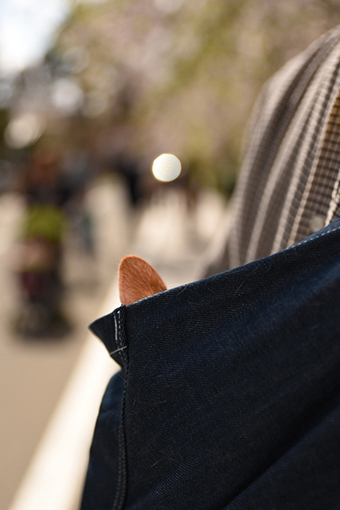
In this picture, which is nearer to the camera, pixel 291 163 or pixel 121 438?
pixel 121 438

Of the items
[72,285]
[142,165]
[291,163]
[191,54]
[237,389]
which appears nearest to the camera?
[237,389]

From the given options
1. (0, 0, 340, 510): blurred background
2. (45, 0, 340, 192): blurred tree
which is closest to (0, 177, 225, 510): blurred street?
(0, 0, 340, 510): blurred background

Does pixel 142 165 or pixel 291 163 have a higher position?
pixel 142 165

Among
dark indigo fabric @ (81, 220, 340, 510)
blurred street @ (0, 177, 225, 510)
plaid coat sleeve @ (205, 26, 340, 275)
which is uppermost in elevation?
blurred street @ (0, 177, 225, 510)

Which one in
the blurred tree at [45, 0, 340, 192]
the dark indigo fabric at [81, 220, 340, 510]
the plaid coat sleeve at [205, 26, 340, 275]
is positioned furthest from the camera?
the blurred tree at [45, 0, 340, 192]

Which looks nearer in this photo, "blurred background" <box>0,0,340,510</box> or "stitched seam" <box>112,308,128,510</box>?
"stitched seam" <box>112,308,128,510</box>

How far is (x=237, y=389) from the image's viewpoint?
0.42 meters

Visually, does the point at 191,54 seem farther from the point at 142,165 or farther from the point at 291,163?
the point at 142,165

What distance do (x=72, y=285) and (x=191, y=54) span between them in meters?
2.84

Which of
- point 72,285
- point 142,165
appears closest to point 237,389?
point 72,285

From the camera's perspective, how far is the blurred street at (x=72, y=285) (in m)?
2.42

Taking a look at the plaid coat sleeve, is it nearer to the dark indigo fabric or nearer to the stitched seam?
Answer: the dark indigo fabric

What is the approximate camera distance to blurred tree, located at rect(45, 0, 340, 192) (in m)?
2.55

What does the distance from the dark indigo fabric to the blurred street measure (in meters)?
0.14
